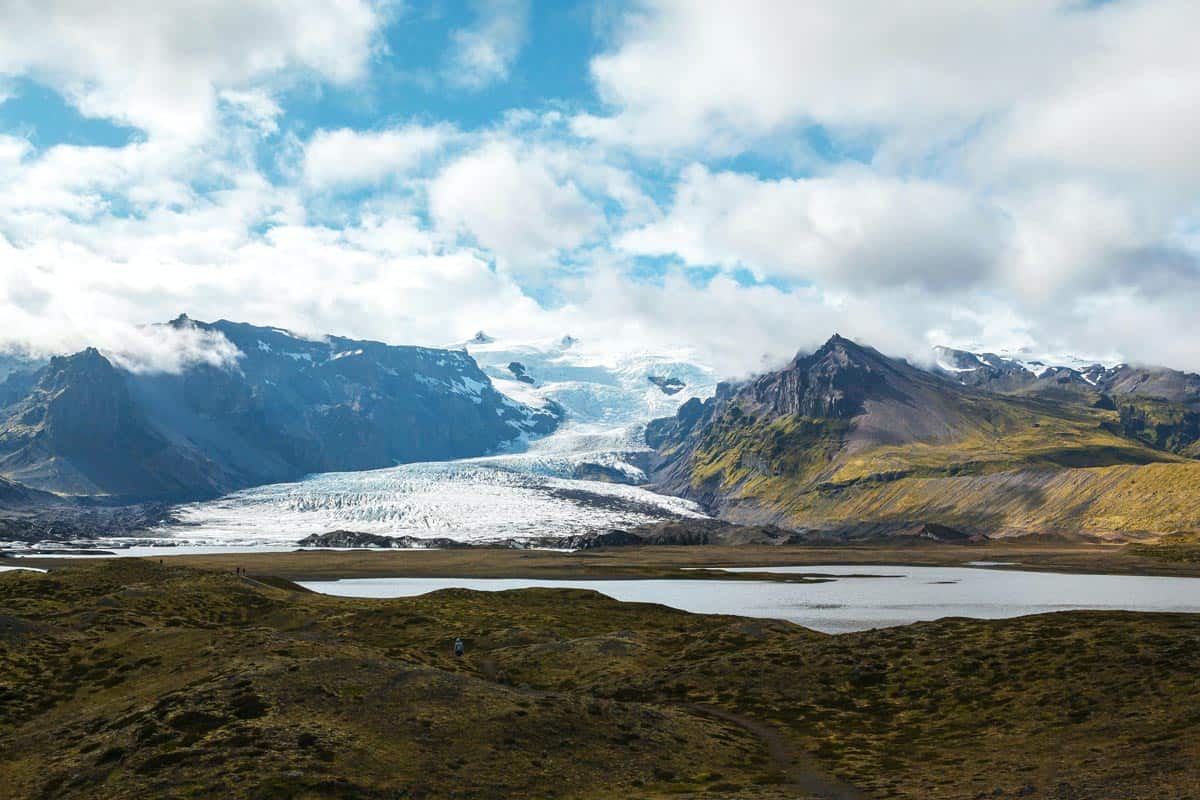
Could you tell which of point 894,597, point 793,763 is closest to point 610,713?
point 793,763

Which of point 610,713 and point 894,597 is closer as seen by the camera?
point 610,713

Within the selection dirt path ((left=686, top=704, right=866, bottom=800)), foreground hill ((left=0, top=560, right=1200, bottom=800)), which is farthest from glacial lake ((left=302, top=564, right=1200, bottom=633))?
dirt path ((left=686, top=704, right=866, bottom=800))

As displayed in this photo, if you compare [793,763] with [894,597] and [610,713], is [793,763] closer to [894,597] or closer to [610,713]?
[610,713]

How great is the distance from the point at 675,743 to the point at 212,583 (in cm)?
8012

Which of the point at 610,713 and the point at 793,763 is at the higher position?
the point at 610,713

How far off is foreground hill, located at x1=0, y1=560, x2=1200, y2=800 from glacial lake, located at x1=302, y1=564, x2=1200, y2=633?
4142 cm

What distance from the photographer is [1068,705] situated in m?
61.6

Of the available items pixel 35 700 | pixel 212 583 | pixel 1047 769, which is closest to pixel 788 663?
pixel 1047 769

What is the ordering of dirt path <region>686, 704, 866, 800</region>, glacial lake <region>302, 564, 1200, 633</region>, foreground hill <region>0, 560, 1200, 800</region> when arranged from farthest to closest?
glacial lake <region>302, 564, 1200, 633</region>, dirt path <region>686, 704, 866, 800</region>, foreground hill <region>0, 560, 1200, 800</region>

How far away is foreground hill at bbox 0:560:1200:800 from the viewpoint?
155 ft

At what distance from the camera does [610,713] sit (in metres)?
60.0

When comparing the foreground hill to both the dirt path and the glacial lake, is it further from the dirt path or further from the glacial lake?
the glacial lake

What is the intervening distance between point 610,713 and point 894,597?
381ft

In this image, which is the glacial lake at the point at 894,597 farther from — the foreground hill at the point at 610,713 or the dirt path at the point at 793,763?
the dirt path at the point at 793,763
